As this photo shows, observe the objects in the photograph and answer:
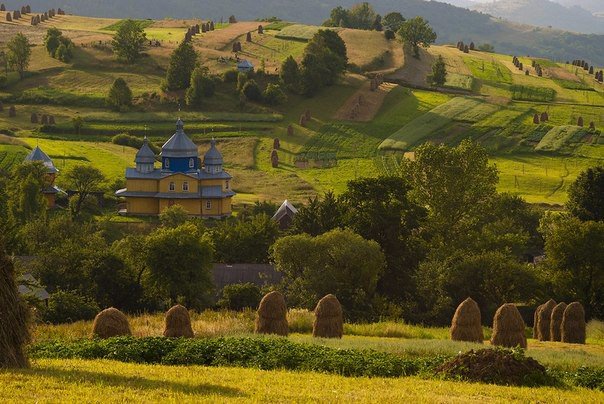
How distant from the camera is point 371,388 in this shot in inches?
1101

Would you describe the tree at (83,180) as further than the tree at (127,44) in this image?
No

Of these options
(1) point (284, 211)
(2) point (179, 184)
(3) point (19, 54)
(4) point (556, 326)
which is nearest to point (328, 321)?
(4) point (556, 326)

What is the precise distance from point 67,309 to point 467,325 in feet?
57.5

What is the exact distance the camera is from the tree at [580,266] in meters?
60.0

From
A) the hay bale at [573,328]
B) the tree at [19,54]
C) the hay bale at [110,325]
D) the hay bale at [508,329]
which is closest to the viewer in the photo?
the hay bale at [110,325]

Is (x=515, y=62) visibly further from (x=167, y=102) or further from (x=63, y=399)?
(x=63, y=399)

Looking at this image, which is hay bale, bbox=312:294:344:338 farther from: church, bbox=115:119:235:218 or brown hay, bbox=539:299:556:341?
church, bbox=115:119:235:218

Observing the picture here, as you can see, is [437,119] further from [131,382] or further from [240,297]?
[131,382]

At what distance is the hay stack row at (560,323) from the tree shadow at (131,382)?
2494 cm

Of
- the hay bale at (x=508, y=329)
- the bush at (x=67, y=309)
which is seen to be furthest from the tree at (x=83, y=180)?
the hay bale at (x=508, y=329)

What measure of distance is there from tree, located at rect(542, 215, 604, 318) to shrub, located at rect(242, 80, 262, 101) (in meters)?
74.0

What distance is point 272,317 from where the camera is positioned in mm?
43719

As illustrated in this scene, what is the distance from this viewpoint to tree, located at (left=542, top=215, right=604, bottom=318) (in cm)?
5997

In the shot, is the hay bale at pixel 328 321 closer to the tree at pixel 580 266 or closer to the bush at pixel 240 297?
the bush at pixel 240 297
